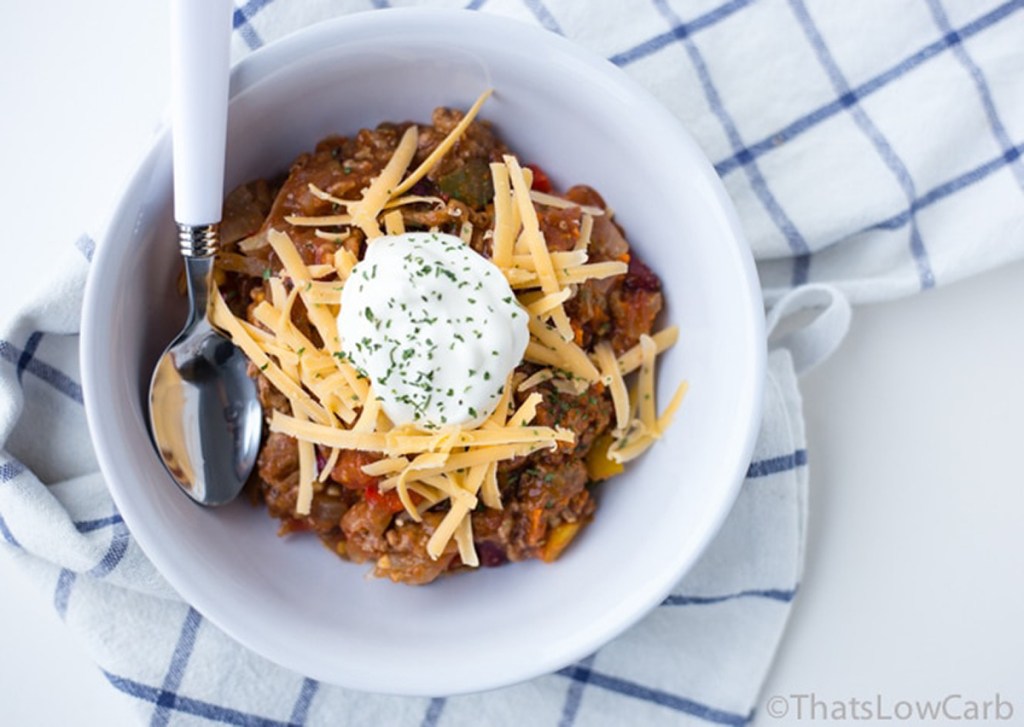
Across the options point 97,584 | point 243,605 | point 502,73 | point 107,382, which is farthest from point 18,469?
point 502,73

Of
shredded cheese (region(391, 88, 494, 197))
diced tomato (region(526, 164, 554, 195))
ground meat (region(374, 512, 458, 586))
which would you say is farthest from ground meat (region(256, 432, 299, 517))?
diced tomato (region(526, 164, 554, 195))

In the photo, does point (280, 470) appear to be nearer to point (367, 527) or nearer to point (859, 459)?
point (367, 527)

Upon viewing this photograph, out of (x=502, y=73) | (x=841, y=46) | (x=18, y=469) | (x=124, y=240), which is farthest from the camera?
(x=841, y=46)

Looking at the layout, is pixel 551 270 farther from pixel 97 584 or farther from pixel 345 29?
pixel 97 584

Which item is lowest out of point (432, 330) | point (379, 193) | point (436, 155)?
point (432, 330)

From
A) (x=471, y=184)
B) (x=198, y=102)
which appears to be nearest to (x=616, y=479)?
(x=471, y=184)

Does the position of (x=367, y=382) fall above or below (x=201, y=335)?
above

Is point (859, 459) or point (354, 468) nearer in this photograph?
point (354, 468)
